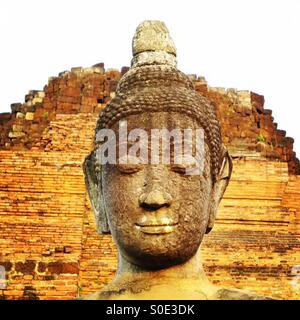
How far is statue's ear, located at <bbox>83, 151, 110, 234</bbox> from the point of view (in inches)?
237

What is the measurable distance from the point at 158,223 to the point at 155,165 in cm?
34

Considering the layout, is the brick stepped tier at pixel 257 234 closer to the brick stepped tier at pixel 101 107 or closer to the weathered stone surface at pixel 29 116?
the brick stepped tier at pixel 101 107

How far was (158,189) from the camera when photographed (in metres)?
5.55

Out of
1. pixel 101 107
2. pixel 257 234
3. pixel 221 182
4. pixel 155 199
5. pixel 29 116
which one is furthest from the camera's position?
pixel 29 116

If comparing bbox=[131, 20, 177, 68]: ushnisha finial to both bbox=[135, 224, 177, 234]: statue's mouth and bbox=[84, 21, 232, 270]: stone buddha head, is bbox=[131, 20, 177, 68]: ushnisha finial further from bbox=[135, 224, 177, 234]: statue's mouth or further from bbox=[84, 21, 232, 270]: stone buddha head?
bbox=[135, 224, 177, 234]: statue's mouth

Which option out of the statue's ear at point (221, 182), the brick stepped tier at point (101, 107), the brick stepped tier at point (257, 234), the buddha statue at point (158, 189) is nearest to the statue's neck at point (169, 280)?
the buddha statue at point (158, 189)

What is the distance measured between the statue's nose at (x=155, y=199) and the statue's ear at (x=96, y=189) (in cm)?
53

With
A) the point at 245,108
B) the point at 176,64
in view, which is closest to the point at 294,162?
the point at 245,108

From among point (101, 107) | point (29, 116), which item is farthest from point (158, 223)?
point (29, 116)

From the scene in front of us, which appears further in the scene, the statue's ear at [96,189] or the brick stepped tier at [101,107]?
the brick stepped tier at [101,107]

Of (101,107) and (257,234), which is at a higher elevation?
(101,107)

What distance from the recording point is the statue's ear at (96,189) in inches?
237

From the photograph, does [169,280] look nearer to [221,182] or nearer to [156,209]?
[156,209]

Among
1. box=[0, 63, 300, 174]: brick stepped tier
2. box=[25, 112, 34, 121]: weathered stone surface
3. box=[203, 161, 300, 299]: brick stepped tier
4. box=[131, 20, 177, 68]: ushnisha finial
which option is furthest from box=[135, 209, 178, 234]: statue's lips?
box=[25, 112, 34, 121]: weathered stone surface
